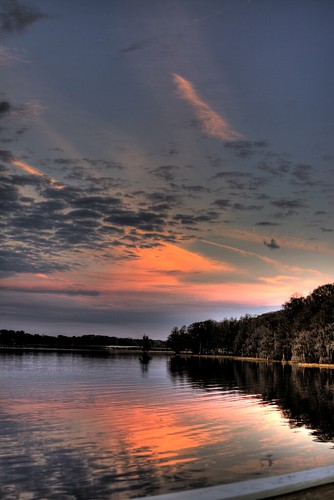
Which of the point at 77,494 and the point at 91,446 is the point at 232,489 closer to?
the point at 77,494

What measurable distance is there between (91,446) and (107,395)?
37.1 metres

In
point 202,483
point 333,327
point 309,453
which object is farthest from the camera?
point 333,327

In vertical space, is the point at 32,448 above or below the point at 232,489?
below

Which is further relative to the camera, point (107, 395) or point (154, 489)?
point (107, 395)

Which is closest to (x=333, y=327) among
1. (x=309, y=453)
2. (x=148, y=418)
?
(x=148, y=418)

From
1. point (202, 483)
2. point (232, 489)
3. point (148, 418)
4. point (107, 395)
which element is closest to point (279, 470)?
point (202, 483)

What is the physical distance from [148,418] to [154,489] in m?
22.4

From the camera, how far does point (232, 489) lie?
7.43 meters

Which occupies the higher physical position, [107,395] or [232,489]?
[232,489]

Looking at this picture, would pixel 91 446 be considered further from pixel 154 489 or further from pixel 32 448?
pixel 154 489

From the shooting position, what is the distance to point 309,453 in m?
23.9

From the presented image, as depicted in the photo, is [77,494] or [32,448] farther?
[32,448]

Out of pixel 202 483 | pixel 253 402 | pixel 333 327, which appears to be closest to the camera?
pixel 202 483

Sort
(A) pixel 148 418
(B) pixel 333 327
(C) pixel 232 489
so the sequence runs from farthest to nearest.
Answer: (B) pixel 333 327 → (A) pixel 148 418 → (C) pixel 232 489
